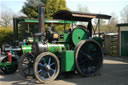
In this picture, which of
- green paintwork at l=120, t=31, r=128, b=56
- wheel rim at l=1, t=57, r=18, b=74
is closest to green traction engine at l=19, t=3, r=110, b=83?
wheel rim at l=1, t=57, r=18, b=74

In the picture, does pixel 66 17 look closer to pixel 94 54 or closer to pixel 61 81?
pixel 94 54

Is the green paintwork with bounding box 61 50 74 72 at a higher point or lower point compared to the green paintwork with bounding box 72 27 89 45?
lower

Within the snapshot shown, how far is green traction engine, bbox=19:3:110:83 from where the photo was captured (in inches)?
194

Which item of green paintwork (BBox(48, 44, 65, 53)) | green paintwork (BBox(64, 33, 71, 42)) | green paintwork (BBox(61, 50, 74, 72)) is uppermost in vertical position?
green paintwork (BBox(64, 33, 71, 42))

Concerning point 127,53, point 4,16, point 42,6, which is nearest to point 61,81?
point 42,6

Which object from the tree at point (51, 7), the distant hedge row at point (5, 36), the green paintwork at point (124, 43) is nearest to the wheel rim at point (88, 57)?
the green paintwork at point (124, 43)

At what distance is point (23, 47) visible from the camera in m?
6.84

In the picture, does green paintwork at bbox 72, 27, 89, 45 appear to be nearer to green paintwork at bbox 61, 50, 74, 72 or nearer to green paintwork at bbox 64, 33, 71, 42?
green paintwork at bbox 64, 33, 71, 42

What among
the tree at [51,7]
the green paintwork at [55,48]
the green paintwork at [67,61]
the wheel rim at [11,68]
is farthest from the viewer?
the tree at [51,7]

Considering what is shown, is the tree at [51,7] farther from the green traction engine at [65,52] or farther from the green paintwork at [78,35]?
the green paintwork at [78,35]

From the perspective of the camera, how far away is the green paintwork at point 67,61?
16.1ft

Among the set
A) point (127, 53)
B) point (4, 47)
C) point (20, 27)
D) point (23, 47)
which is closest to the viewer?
point (4, 47)

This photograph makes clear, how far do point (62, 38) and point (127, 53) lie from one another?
23.4ft

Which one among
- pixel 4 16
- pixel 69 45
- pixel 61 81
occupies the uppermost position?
pixel 4 16
